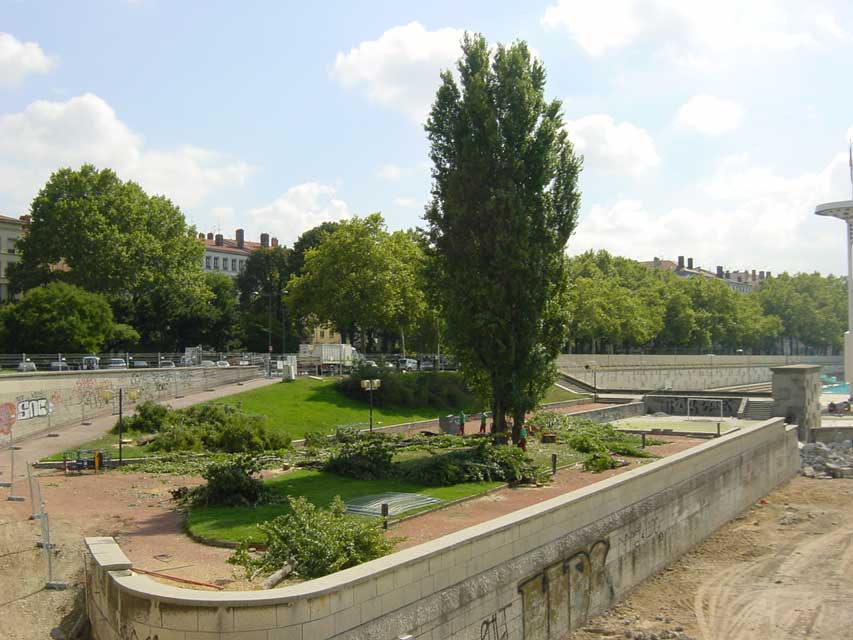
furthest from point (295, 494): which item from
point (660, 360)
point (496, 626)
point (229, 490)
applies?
point (660, 360)

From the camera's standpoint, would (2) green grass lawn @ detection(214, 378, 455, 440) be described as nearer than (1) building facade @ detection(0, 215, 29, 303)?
Yes

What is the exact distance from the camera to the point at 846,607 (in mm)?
19891

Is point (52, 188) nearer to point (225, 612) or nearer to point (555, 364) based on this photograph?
point (555, 364)

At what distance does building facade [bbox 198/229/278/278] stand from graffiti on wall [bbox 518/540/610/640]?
88972 mm

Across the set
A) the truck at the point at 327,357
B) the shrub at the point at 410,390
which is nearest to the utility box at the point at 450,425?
the shrub at the point at 410,390

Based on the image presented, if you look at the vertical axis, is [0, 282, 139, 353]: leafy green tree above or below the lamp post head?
below

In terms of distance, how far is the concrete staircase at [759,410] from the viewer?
4938cm

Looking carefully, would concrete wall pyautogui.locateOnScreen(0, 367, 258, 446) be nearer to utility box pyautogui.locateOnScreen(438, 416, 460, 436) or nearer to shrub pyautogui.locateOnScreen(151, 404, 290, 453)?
shrub pyautogui.locateOnScreen(151, 404, 290, 453)

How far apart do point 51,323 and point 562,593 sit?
35601 mm

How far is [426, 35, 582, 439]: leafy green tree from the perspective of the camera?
86.4 feet

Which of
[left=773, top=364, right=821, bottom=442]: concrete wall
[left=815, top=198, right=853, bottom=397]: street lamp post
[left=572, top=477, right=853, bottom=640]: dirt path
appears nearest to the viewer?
[left=572, top=477, right=853, bottom=640]: dirt path

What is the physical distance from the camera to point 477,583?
1392 centimetres

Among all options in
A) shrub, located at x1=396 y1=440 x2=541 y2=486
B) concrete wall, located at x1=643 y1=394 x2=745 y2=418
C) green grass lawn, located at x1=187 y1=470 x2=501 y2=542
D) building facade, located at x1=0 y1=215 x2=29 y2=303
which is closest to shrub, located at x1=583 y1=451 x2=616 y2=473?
shrub, located at x1=396 y1=440 x2=541 y2=486

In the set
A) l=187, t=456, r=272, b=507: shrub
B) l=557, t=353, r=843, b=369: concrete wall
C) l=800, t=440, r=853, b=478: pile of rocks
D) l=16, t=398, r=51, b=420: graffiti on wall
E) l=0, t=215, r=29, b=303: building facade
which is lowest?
l=800, t=440, r=853, b=478: pile of rocks
